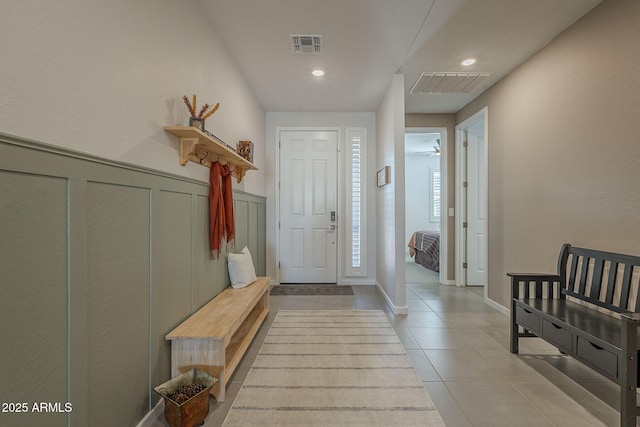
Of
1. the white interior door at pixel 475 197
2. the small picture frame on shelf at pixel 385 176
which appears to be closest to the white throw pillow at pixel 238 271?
the small picture frame on shelf at pixel 385 176

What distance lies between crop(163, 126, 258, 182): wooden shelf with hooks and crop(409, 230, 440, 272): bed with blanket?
4.31 meters

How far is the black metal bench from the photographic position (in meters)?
1.48

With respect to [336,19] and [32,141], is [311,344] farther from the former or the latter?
[336,19]

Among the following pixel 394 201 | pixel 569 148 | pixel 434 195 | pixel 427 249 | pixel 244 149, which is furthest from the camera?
pixel 434 195

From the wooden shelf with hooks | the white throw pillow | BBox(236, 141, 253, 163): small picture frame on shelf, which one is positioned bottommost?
the white throw pillow

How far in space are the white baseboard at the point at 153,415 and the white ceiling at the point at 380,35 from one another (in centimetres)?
258

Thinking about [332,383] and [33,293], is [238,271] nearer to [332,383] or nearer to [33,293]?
[332,383]

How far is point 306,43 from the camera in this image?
2.66 meters

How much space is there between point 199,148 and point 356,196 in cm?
289

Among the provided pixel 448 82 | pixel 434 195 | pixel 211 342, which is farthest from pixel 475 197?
pixel 211 342

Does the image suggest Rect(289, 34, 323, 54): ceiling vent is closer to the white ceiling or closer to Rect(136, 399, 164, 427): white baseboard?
the white ceiling

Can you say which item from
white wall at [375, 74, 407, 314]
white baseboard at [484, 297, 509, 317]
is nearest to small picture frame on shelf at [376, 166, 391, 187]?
white wall at [375, 74, 407, 314]

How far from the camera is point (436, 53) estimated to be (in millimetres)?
2834

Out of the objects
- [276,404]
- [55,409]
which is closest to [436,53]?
[276,404]
